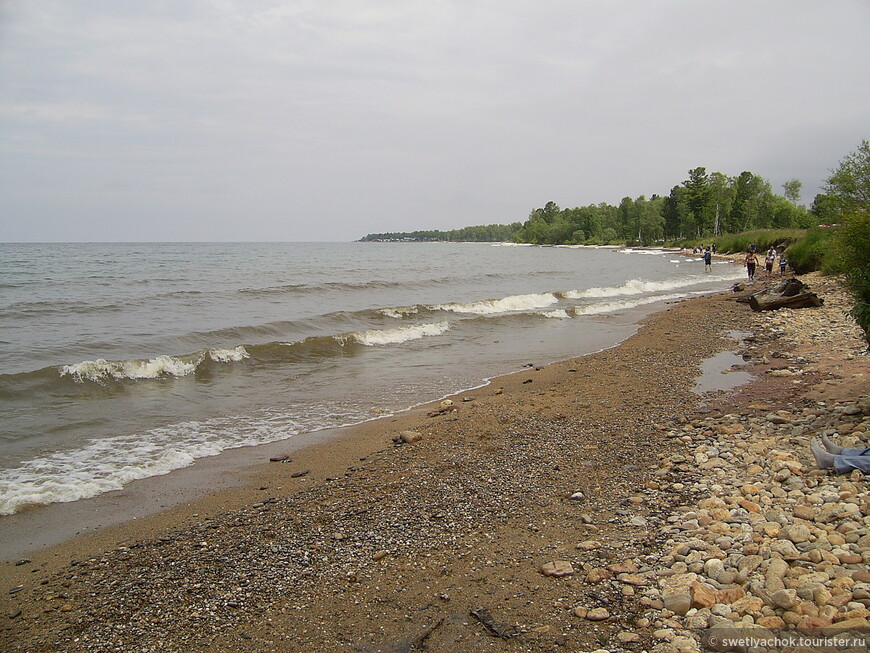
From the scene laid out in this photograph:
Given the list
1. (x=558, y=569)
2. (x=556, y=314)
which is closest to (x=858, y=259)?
(x=558, y=569)

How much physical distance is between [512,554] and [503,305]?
24208 millimetres

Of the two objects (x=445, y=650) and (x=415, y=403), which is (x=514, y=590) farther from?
(x=415, y=403)

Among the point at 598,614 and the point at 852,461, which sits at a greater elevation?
the point at 852,461

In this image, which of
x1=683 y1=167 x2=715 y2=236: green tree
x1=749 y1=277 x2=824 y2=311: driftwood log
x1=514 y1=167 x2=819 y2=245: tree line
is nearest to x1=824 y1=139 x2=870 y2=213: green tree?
x1=749 y1=277 x2=824 y2=311: driftwood log

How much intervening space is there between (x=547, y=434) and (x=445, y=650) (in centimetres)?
484

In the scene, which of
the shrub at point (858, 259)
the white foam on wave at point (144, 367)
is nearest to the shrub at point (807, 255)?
the shrub at point (858, 259)

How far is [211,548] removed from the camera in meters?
5.42

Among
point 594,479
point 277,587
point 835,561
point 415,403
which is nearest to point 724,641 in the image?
point 835,561

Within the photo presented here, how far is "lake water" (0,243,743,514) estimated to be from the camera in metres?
8.92

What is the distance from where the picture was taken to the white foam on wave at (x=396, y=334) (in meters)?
18.4

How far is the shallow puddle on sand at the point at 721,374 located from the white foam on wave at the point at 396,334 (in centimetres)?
995

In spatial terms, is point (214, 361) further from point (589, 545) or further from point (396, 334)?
point (589, 545)

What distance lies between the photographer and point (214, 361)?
15125 millimetres

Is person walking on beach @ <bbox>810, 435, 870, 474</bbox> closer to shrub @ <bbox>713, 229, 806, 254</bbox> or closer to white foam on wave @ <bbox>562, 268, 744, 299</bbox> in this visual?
white foam on wave @ <bbox>562, 268, 744, 299</bbox>
